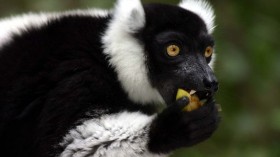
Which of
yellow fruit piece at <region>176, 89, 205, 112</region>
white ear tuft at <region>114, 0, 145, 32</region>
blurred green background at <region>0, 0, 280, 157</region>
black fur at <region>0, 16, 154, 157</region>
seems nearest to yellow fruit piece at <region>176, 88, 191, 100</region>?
yellow fruit piece at <region>176, 89, 205, 112</region>

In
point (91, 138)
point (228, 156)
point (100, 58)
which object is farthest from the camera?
point (228, 156)

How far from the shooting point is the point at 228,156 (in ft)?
24.0

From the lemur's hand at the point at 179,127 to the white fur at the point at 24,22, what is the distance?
1.13 m

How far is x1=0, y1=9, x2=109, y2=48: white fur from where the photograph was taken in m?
5.22

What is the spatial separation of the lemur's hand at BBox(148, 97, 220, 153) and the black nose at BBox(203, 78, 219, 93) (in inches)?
5.0

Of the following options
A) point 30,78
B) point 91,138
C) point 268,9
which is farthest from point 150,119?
point 268,9

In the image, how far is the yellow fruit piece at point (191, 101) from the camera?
4.81 metres

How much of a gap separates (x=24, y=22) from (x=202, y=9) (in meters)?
1.31

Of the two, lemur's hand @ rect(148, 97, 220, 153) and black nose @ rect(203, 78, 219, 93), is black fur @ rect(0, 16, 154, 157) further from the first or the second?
black nose @ rect(203, 78, 219, 93)

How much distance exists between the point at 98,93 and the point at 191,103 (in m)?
0.60

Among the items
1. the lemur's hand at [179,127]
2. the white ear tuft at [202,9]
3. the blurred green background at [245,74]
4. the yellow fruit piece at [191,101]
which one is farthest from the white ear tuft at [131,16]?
the blurred green background at [245,74]

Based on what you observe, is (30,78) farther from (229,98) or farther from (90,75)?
(229,98)

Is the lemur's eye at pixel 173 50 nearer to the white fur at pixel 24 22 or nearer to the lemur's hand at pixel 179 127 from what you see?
the lemur's hand at pixel 179 127

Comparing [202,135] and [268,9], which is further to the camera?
[268,9]
